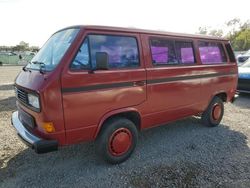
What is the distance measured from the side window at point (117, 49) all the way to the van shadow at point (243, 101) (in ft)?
17.7

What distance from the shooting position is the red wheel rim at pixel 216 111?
18.8ft

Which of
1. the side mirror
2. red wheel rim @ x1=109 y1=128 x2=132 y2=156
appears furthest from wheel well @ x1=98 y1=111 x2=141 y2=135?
the side mirror

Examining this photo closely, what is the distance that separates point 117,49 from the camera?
12.1ft

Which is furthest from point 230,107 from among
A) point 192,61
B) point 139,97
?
point 139,97

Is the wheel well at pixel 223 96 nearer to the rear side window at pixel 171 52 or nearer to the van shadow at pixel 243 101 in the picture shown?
the rear side window at pixel 171 52

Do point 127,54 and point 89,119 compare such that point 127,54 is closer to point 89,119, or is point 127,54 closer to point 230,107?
point 89,119

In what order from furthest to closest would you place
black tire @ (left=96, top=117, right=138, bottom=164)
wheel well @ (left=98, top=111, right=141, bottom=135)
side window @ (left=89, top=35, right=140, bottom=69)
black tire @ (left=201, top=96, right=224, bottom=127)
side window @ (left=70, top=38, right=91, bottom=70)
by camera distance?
black tire @ (left=201, top=96, right=224, bottom=127) → wheel well @ (left=98, top=111, right=141, bottom=135) → black tire @ (left=96, top=117, right=138, bottom=164) → side window @ (left=89, top=35, right=140, bottom=69) → side window @ (left=70, top=38, right=91, bottom=70)

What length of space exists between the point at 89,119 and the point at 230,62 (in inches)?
166

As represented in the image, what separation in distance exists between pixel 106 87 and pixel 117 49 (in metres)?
0.64

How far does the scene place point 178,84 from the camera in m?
4.58

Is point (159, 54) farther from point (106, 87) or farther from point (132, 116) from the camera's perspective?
point (106, 87)

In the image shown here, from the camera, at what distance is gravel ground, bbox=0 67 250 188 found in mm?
3473

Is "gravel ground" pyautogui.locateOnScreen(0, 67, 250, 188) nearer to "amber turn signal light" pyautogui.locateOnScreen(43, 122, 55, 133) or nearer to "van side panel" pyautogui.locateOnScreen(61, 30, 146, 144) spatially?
"van side panel" pyautogui.locateOnScreen(61, 30, 146, 144)

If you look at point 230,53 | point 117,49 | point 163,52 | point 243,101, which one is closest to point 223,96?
point 230,53
